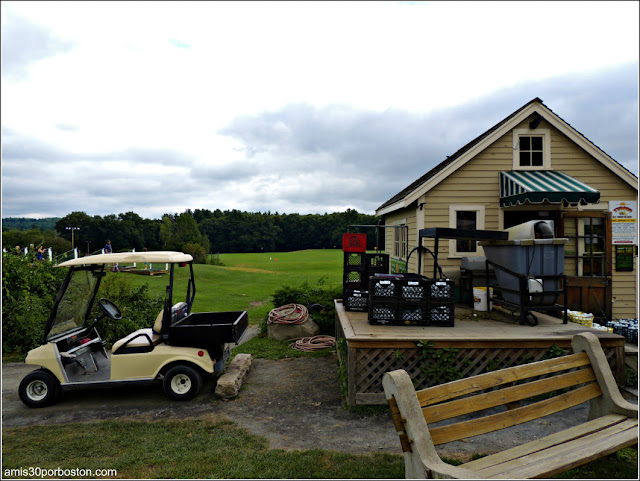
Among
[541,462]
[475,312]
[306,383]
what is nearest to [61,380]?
[306,383]

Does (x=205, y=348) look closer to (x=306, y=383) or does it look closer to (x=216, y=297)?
(x=306, y=383)

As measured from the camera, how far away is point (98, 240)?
64875mm

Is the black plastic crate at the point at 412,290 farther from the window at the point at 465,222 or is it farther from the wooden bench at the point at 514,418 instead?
the window at the point at 465,222

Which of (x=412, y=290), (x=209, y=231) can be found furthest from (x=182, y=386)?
(x=209, y=231)

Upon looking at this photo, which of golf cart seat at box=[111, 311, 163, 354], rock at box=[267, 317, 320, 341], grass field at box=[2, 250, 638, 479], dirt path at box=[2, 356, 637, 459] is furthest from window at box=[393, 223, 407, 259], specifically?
grass field at box=[2, 250, 638, 479]

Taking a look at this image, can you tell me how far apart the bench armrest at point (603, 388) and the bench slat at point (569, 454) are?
15 cm

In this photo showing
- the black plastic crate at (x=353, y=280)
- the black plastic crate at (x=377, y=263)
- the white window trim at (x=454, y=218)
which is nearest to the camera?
the black plastic crate at (x=353, y=280)

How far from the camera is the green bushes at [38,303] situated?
995cm

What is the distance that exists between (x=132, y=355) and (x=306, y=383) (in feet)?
9.70

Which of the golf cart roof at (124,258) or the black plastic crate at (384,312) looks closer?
the golf cart roof at (124,258)

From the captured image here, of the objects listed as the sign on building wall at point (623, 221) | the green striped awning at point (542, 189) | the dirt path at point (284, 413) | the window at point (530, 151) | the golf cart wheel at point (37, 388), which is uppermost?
the window at point (530, 151)

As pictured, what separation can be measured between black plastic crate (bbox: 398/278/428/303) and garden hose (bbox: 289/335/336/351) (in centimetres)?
333

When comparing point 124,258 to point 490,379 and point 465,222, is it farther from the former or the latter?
point 465,222

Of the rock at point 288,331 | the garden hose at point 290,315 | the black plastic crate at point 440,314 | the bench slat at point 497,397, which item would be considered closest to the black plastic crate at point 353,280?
the garden hose at point 290,315
